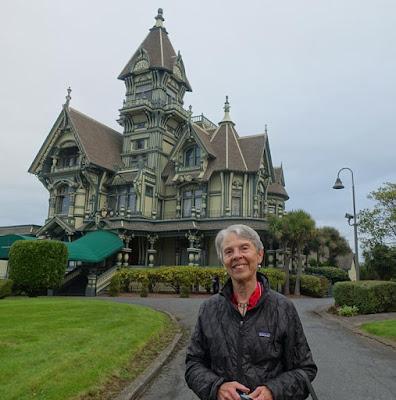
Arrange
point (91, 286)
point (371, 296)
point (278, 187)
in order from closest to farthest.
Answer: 1. point (371, 296)
2. point (91, 286)
3. point (278, 187)

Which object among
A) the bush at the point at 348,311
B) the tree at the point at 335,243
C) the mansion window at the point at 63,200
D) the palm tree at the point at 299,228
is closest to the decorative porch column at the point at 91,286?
the mansion window at the point at 63,200

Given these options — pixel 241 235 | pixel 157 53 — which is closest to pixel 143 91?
pixel 157 53

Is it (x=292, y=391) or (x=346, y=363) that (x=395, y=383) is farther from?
(x=292, y=391)

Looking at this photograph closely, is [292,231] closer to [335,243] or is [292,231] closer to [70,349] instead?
[335,243]

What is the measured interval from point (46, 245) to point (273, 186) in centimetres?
2485

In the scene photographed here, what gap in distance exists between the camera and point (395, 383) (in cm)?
721

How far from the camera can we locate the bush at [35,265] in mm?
24219

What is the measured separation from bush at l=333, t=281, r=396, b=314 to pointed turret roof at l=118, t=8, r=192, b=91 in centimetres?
2877

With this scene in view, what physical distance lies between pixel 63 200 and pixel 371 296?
30155mm

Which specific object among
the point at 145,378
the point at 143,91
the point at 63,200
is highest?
the point at 143,91

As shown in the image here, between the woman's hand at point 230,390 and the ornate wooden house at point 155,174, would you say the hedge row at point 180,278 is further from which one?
the woman's hand at point 230,390

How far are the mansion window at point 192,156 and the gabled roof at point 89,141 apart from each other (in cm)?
681

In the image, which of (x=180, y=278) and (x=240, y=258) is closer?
(x=240, y=258)

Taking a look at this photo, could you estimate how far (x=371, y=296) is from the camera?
56.4 feet
